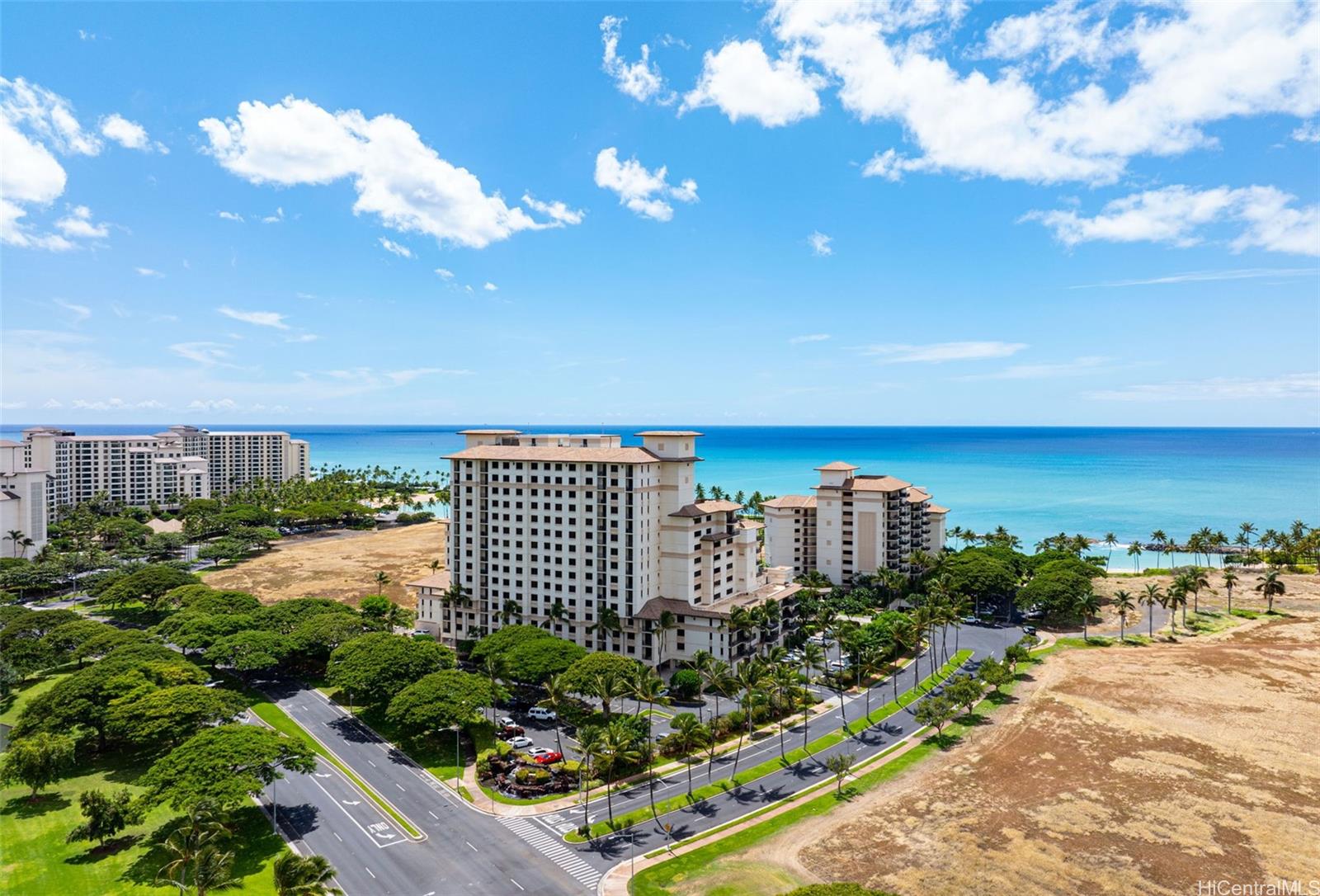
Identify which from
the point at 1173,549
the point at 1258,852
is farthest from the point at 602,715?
the point at 1173,549

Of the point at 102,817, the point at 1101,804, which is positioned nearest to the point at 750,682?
the point at 1101,804

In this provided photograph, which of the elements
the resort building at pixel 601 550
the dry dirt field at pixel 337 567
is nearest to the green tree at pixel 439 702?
the resort building at pixel 601 550

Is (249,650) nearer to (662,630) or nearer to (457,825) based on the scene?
(457,825)

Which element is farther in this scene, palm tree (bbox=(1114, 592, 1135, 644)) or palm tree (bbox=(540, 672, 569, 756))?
palm tree (bbox=(1114, 592, 1135, 644))

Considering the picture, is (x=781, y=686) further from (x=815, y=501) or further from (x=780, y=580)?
(x=815, y=501)

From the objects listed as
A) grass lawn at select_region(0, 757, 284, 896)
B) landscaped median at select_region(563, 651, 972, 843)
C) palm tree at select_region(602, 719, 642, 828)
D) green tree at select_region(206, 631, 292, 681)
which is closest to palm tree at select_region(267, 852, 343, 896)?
grass lawn at select_region(0, 757, 284, 896)

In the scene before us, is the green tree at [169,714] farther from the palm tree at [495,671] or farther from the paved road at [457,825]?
the palm tree at [495,671]

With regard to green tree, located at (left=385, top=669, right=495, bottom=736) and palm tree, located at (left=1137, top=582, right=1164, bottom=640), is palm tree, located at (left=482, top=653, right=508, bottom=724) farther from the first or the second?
palm tree, located at (left=1137, top=582, right=1164, bottom=640)
